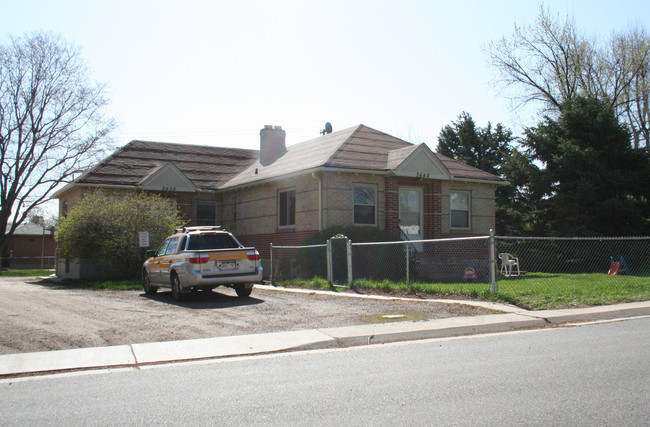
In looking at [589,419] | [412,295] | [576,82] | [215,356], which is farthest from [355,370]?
[576,82]

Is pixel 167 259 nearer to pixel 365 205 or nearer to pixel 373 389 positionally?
pixel 365 205

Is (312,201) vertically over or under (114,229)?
over

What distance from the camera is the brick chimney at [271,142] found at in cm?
2614

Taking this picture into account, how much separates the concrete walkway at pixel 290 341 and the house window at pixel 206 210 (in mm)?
16964

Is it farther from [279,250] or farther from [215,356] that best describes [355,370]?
[279,250]

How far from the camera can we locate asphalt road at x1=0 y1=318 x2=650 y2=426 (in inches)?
188

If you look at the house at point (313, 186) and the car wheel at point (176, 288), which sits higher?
the house at point (313, 186)

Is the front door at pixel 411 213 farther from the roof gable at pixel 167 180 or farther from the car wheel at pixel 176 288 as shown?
the car wheel at pixel 176 288

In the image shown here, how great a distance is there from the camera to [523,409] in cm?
486

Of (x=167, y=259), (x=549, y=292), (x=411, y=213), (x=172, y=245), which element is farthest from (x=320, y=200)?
(x=549, y=292)

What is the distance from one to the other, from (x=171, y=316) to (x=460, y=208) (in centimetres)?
1401

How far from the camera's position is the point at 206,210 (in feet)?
85.3

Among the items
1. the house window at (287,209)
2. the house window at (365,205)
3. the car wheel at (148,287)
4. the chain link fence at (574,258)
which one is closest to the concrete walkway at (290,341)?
the car wheel at (148,287)

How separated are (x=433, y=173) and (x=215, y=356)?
14621 mm
